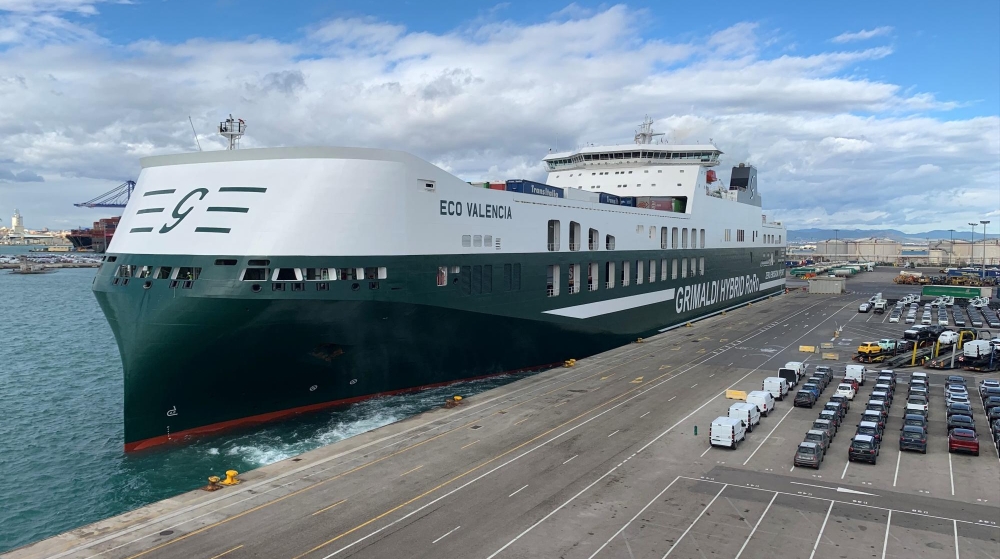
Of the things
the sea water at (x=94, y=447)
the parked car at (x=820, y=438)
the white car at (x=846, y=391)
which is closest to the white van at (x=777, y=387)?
the white car at (x=846, y=391)

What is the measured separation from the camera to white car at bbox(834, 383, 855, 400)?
32781 millimetres

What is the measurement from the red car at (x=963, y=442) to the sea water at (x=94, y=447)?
21.3 metres

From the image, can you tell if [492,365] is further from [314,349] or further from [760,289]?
[760,289]

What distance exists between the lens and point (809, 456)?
23.1 metres

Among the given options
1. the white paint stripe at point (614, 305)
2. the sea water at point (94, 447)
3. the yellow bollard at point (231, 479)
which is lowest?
the sea water at point (94, 447)

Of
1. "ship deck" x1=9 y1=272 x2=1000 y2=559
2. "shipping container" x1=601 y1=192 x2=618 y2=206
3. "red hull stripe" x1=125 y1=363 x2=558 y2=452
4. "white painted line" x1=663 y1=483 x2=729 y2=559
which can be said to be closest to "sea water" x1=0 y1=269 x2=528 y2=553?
"red hull stripe" x1=125 y1=363 x2=558 y2=452

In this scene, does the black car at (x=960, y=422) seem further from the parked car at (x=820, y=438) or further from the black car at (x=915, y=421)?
the parked car at (x=820, y=438)

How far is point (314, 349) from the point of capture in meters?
28.3

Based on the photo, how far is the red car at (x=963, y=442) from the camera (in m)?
24.6

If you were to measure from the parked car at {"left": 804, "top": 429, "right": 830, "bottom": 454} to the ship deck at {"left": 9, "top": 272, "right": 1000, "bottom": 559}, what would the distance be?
1.87ft

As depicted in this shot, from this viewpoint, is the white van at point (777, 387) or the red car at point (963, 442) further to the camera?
the white van at point (777, 387)

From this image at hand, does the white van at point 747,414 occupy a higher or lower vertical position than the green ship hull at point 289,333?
lower

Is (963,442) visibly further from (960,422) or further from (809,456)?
(809,456)

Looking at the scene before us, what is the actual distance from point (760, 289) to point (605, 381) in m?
57.3
